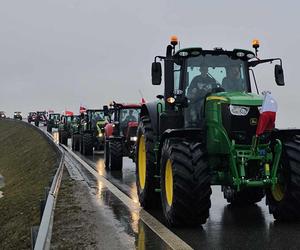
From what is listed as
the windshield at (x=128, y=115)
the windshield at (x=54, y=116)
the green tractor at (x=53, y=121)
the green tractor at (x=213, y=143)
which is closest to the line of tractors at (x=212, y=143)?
the green tractor at (x=213, y=143)

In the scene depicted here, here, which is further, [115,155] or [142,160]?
[115,155]

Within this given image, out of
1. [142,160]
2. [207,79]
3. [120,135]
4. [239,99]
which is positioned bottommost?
[142,160]

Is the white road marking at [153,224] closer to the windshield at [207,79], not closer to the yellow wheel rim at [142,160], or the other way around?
the yellow wheel rim at [142,160]

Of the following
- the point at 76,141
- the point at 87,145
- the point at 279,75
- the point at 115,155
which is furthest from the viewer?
the point at 76,141

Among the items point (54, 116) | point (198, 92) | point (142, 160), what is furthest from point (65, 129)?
point (198, 92)

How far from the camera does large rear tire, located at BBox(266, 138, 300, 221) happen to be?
752cm

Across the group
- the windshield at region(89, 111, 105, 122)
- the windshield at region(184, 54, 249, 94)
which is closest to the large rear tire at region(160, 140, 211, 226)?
the windshield at region(184, 54, 249, 94)

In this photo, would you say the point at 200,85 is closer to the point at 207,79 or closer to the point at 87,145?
the point at 207,79

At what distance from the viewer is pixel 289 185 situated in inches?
298

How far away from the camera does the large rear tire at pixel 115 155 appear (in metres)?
16.8

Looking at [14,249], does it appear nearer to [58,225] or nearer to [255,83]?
[58,225]

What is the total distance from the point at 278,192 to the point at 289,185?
45 centimetres

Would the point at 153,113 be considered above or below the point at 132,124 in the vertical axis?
above

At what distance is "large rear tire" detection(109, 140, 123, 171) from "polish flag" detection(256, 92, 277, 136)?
977 cm
